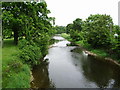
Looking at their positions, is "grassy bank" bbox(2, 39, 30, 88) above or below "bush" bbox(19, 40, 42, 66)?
below

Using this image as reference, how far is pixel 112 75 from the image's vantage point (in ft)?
55.0

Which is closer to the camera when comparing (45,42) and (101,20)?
(45,42)

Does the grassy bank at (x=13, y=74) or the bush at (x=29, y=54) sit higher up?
the bush at (x=29, y=54)

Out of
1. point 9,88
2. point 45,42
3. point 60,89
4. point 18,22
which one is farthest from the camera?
point 45,42

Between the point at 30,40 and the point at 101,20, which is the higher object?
the point at 101,20

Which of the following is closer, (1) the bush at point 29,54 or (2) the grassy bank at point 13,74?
(2) the grassy bank at point 13,74

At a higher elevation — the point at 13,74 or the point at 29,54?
the point at 29,54

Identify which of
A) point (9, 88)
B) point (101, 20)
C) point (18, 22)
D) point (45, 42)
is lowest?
point (9, 88)

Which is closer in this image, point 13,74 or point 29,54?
point 13,74

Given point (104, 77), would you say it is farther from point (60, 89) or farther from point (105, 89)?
point (60, 89)

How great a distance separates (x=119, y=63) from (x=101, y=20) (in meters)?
13.1

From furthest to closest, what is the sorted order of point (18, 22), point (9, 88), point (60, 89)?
point (18, 22) → point (60, 89) → point (9, 88)

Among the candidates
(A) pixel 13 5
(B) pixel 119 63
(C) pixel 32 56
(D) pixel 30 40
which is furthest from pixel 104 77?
(A) pixel 13 5

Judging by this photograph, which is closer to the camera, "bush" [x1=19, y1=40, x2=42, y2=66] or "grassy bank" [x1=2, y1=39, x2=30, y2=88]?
"grassy bank" [x1=2, y1=39, x2=30, y2=88]
